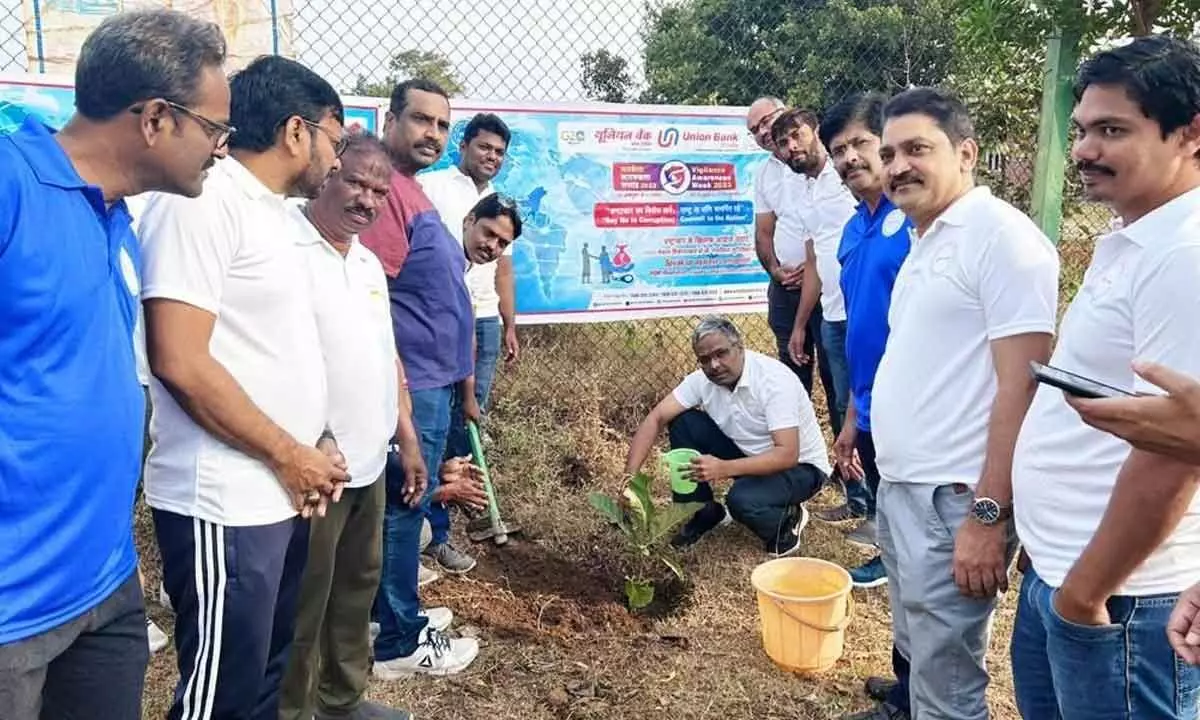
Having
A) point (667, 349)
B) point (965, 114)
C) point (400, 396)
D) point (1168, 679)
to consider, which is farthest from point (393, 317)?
point (667, 349)

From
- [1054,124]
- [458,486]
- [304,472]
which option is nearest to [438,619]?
[458,486]

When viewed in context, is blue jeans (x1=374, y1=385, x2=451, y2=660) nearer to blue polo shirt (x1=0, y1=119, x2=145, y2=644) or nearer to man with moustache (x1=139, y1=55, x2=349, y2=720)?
man with moustache (x1=139, y1=55, x2=349, y2=720)

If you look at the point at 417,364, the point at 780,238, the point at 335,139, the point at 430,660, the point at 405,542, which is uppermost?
the point at 335,139

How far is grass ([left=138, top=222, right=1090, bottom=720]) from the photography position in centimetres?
293

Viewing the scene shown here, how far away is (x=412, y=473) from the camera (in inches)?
110

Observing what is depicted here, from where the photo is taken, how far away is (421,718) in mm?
2842

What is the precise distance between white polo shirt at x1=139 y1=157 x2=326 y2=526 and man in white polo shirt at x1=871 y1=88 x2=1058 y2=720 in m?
1.44

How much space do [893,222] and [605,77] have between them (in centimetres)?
291

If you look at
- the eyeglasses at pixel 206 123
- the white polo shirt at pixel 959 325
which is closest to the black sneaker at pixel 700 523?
the white polo shirt at pixel 959 325

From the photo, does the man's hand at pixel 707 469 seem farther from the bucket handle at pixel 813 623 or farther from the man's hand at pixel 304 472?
the man's hand at pixel 304 472

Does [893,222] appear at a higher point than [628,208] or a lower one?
higher

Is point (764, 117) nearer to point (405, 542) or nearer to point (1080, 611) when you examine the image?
point (405, 542)

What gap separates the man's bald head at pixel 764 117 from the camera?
186 inches

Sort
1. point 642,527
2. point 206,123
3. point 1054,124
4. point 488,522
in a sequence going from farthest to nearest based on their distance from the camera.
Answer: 1. point 488,522
2. point 1054,124
3. point 642,527
4. point 206,123
